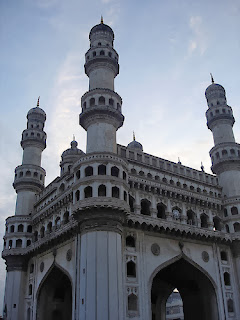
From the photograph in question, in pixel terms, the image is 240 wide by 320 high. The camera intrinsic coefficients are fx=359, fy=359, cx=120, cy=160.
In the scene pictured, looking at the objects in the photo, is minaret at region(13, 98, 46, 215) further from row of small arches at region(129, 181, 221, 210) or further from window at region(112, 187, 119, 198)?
window at region(112, 187, 119, 198)

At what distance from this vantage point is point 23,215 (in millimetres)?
41812

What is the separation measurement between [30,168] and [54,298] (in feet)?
52.0

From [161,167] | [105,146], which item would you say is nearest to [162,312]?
[161,167]

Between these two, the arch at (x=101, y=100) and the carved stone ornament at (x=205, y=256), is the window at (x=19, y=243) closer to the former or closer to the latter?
the arch at (x=101, y=100)

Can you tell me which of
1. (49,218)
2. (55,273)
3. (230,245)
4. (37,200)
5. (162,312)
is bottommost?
(162,312)

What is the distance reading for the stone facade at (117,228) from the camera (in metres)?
27.0

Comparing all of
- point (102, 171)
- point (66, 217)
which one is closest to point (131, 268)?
point (102, 171)

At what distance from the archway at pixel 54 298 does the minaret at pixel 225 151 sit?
17.9m

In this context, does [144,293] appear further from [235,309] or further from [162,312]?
[162,312]

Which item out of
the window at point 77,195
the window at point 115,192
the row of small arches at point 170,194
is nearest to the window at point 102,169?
the window at point 115,192

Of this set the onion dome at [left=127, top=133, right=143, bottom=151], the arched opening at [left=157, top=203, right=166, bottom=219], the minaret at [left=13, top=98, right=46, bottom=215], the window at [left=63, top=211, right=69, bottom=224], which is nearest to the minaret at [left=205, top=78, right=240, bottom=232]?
the arched opening at [left=157, top=203, right=166, bottom=219]

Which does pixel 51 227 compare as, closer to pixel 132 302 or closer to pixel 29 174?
pixel 29 174

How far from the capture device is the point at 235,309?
3309 centimetres

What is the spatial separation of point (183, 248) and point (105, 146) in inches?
460
